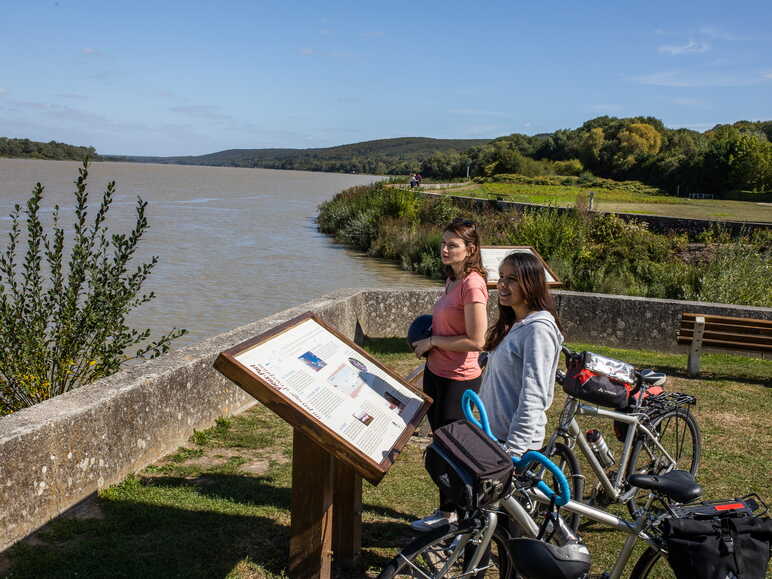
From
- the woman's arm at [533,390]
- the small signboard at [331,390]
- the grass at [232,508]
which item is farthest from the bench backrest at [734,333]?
the woman's arm at [533,390]

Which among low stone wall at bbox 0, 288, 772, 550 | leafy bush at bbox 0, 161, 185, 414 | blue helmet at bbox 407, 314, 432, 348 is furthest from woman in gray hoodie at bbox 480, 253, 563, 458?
leafy bush at bbox 0, 161, 185, 414

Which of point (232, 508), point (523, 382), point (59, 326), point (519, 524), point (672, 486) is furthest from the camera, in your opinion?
point (59, 326)

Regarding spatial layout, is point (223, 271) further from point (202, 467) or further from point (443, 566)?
point (443, 566)

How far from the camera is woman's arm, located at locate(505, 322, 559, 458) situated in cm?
313

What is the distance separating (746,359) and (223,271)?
1587 cm

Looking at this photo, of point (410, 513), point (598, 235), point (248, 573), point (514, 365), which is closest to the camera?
point (514, 365)

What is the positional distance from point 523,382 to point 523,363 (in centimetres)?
10

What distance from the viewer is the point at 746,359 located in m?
9.85

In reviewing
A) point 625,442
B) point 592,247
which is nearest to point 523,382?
point 625,442

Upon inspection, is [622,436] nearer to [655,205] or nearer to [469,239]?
[469,239]

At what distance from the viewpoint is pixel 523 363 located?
3211 millimetres

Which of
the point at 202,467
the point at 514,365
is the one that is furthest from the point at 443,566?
the point at 202,467

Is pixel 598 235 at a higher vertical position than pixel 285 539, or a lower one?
higher

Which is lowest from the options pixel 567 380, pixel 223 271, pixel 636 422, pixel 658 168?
pixel 223 271
